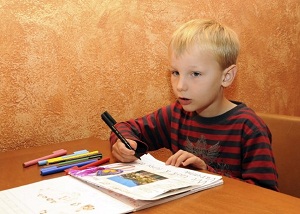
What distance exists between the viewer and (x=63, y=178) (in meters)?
0.77

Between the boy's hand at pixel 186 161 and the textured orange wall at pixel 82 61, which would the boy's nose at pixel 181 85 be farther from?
the textured orange wall at pixel 82 61

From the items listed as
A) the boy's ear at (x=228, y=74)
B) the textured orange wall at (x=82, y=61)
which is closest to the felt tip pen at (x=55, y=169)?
the textured orange wall at (x=82, y=61)

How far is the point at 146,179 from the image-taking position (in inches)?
28.1

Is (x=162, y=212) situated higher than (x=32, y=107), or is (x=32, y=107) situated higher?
(x=32, y=107)

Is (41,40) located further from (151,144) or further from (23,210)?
(23,210)

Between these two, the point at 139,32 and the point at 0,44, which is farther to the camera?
the point at 139,32

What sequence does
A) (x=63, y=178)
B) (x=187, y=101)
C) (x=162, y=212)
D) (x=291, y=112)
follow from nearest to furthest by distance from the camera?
1. (x=162, y=212)
2. (x=63, y=178)
3. (x=187, y=101)
4. (x=291, y=112)

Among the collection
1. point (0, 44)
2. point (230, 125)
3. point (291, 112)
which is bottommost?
point (291, 112)

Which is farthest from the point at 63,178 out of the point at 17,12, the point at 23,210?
the point at 17,12

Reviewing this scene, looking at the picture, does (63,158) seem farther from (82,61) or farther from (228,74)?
(228,74)

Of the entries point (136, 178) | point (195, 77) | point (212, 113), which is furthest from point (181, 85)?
point (136, 178)

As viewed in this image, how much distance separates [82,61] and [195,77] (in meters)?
0.37

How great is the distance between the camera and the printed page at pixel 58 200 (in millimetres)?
597

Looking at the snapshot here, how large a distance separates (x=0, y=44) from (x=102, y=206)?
Answer: 0.62 meters
